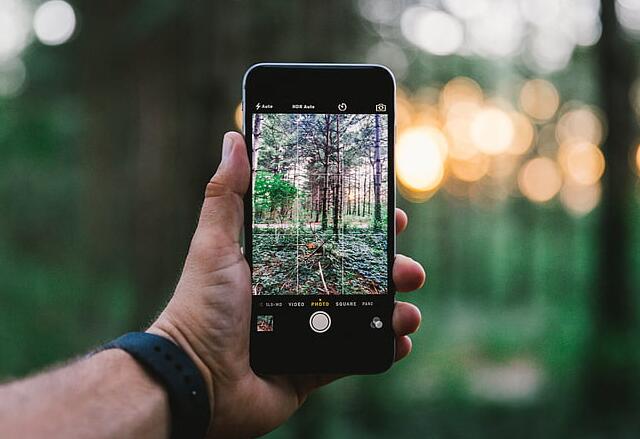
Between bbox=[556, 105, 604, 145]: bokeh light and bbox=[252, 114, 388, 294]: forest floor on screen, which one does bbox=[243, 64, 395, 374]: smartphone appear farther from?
bbox=[556, 105, 604, 145]: bokeh light

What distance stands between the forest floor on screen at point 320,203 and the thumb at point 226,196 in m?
0.05

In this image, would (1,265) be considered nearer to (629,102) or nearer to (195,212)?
(195,212)

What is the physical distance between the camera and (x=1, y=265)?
11.5 feet

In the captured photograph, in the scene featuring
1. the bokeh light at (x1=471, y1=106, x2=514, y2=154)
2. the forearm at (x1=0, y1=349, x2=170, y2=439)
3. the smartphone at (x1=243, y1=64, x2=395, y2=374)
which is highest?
the bokeh light at (x1=471, y1=106, x2=514, y2=154)

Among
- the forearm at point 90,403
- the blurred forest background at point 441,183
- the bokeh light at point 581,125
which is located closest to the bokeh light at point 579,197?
the blurred forest background at point 441,183

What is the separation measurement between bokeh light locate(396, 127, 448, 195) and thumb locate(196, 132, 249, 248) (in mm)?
1897

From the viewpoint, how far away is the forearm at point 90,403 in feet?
2.66

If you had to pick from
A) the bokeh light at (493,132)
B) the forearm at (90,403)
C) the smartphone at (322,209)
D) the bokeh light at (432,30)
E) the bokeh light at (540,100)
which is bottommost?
the forearm at (90,403)

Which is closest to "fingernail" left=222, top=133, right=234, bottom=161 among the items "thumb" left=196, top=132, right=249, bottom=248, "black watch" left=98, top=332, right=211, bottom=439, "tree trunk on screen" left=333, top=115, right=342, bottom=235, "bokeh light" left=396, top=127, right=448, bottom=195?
"thumb" left=196, top=132, right=249, bottom=248

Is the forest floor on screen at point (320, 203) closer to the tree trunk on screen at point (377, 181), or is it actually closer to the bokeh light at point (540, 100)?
the tree trunk on screen at point (377, 181)

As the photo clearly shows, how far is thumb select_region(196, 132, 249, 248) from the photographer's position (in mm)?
1087

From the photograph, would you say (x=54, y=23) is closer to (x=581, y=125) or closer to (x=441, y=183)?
(x=441, y=183)

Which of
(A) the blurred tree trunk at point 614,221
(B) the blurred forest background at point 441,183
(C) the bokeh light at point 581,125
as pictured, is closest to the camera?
(B) the blurred forest background at point 441,183

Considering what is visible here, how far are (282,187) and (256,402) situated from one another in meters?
0.35
